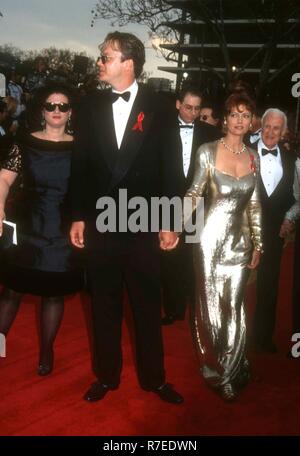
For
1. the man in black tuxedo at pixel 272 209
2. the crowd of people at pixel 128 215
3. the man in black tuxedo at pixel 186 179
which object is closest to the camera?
the crowd of people at pixel 128 215

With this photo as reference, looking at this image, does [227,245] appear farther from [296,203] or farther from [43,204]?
[43,204]

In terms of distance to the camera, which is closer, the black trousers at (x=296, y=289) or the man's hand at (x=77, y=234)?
the man's hand at (x=77, y=234)

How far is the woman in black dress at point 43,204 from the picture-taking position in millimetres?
3748

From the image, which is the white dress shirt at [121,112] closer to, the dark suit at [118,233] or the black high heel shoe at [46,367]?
the dark suit at [118,233]

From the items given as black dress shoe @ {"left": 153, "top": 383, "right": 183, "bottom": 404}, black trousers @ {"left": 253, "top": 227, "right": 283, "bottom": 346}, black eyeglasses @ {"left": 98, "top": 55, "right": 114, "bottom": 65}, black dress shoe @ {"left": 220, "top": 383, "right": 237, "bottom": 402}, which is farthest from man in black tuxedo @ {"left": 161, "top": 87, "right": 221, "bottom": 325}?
black eyeglasses @ {"left": 98, "top": 55, "right": 114, "bottom": 65}

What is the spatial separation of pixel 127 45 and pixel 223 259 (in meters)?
1.55

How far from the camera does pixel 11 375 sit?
3.98 m

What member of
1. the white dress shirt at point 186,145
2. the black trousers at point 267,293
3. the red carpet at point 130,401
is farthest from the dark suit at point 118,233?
the white dress shirt at point 186,145

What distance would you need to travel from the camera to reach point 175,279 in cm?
540

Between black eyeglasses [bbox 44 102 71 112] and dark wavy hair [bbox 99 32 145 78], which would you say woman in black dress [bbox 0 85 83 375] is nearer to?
black eyeglasses [bbox 44 102 71 112]

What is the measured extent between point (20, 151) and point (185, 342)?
224 cm

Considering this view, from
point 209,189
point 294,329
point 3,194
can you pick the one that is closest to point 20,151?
point 3,194

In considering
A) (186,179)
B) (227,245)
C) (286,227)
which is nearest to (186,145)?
(186,179)

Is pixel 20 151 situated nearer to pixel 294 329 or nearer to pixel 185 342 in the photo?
pixel 185 342
